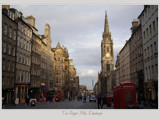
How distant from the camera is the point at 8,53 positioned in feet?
121

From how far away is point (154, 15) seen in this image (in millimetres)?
29453

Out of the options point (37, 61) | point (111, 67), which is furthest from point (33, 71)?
point (111, 67)

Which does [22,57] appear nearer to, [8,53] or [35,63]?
[8,53]

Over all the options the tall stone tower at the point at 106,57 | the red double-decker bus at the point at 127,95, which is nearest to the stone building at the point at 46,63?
the red double-decker bus at the point at 127,95

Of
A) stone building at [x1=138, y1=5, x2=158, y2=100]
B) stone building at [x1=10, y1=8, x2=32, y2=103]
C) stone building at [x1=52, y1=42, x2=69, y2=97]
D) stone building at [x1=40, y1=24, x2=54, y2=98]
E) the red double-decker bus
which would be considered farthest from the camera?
stone building at [x1=52, y1=42, x2=69, y2=97]

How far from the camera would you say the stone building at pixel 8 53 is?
114ft

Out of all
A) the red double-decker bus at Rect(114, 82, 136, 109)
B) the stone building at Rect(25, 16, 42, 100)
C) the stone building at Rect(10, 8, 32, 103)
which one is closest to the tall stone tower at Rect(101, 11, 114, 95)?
the stone building at Rect(25, 16, 42, 100)

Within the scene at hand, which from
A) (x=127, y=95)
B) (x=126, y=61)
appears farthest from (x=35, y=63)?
(x=127, y=95)

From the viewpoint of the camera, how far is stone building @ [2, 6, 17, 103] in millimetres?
34656

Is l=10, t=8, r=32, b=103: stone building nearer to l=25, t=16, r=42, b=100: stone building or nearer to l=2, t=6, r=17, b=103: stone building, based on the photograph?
l=2, t=6, r=17, b=103: stone building

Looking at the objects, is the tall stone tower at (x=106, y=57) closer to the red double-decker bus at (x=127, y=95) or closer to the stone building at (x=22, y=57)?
the stone building at (x=22, y=57)

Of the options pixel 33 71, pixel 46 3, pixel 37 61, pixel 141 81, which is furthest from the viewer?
pixel 37 61

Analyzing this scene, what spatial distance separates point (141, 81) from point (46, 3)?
26807mm

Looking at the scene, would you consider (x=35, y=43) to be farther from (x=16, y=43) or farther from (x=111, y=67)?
(x=111, y=67)
